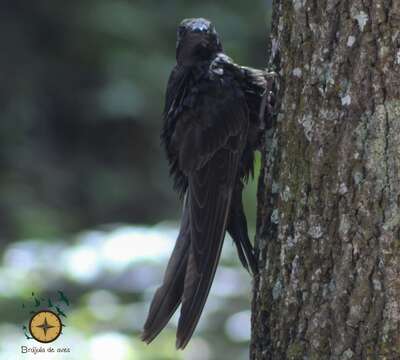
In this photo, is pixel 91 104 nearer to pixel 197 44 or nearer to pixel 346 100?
pixel 197 44

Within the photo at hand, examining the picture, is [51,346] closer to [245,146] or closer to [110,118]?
[245,146]

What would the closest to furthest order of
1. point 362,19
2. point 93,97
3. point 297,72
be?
point 362,19 → point 297,72 → point 93,97

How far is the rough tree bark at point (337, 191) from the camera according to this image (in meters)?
2.88

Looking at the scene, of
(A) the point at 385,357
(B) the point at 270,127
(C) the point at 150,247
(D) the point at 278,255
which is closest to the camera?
(A) the point at 385,357

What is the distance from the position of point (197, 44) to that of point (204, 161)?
1.88 feet

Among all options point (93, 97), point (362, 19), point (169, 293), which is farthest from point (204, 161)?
point (93, 97)

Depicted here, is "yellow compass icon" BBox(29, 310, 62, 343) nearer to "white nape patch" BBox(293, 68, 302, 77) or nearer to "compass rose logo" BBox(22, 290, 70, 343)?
"compass rose logo" BBox(22, 290, 70, 343)

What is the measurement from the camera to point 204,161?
12.3ft

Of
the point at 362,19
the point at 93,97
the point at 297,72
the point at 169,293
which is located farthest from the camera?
the point at 93,97

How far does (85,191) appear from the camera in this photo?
9047 millimetres

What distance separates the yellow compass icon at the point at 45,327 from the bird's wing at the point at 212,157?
76cm

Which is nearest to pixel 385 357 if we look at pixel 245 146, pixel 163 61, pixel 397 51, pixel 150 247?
pixel 397 51

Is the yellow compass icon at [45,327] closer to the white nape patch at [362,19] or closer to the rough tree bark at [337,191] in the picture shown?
the rough tree bark at [337,191]

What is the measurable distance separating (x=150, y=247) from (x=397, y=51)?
85.5 inches
